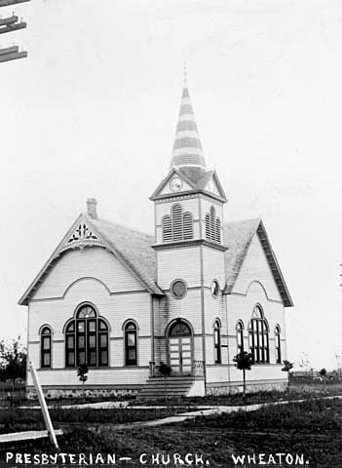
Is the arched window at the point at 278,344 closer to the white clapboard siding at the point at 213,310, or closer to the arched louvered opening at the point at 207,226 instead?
the white clapboard siding at the point at 213,310

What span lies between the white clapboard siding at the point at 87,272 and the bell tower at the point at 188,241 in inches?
62.5

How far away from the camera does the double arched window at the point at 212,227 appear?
32938 mm

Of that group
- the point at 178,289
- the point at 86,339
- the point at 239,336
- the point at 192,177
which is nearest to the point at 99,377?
the point at 86,339

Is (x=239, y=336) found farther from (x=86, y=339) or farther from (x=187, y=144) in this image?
(x=187, y=144)

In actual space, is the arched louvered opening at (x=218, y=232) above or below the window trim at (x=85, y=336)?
above

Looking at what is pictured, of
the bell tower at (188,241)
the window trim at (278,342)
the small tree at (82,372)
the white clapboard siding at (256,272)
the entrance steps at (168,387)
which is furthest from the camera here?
the window trim at (278,342)

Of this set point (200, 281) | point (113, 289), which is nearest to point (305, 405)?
point (200, 281)

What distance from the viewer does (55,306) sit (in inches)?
1374

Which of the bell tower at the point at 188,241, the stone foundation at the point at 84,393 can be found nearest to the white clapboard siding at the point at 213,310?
the bell tower at the point at 188,241

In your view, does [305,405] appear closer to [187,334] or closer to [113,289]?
[187,334]

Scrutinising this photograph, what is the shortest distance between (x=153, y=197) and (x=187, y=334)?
241 inches

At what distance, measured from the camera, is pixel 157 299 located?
3284cm

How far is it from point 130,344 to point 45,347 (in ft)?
15.4

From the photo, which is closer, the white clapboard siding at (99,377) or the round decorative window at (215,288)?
the white clapboard siding at (99,377)
